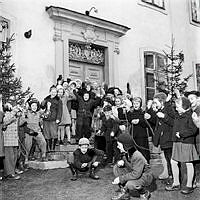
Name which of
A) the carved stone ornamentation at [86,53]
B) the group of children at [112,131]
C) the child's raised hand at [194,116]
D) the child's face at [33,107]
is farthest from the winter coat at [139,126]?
the carved stone ornamentation at [86,53]

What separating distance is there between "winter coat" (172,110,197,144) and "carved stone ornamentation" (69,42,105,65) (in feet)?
21.2

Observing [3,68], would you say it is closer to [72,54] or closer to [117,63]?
[72,54]

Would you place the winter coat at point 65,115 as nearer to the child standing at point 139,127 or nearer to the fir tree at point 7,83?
the fir tree at point 7,83

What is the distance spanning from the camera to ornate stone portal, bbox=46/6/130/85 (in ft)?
34.0

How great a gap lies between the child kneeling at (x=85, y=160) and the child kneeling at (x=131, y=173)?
Result: 1.13 m

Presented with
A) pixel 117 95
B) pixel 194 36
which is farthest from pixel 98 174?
pixel 194 36

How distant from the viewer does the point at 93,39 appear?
1134 centimetres

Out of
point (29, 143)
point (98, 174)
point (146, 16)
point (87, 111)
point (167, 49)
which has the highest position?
point (146, 16)

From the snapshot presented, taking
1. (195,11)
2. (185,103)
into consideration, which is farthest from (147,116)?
(195,11)

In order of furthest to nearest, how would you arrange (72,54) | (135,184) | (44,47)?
(72,54)
(44,47)
(135,184)

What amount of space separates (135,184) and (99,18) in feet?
25.7

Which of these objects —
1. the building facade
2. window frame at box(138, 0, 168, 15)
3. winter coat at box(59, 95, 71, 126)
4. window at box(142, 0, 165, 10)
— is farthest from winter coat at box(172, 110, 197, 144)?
window at box(142, 0, 165, 10)

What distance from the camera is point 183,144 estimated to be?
16.5 feet

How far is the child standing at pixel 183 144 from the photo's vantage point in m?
4.94
